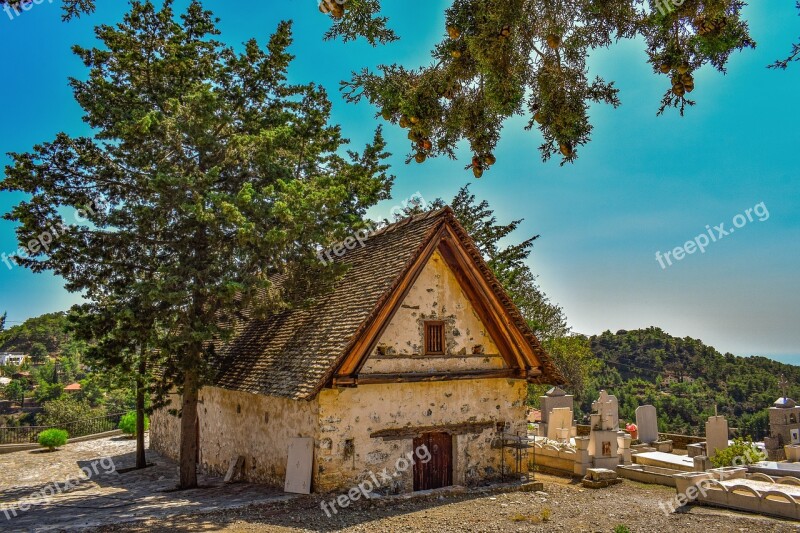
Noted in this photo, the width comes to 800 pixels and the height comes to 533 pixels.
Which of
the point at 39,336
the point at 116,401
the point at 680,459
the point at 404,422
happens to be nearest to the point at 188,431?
the point at 404,422

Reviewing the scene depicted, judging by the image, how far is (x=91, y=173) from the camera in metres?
14.9

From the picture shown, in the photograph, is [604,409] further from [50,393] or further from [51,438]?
[50,393]

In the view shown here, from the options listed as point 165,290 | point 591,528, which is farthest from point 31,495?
point 591,528

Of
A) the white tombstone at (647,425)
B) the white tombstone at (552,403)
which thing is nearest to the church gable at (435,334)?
the white tombstone at (552,403)

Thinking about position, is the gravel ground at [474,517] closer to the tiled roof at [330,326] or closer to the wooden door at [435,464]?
the wooden door at [435,464]

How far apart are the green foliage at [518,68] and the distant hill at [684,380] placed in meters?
30.3

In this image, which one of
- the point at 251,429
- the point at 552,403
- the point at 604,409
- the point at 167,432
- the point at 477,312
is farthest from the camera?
the point at 552,403

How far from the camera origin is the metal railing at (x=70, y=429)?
93.1ft

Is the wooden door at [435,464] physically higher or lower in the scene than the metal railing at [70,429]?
higher

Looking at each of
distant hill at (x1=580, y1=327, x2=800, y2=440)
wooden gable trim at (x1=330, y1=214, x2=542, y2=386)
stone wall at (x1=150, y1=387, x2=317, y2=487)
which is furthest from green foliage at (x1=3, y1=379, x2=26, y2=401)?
wooden gable trim at (x1=330, y1=214, x2=542, y2=386)

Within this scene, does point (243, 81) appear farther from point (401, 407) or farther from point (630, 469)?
point (630, 469)

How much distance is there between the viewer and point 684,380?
49719 mm

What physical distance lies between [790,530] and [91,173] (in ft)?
60.0

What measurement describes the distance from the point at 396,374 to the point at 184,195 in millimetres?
7134
